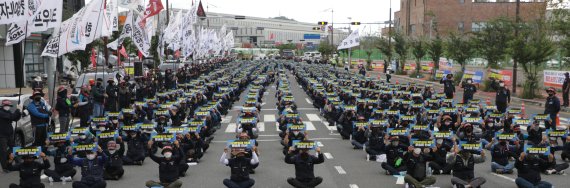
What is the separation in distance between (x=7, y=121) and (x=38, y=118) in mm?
1619

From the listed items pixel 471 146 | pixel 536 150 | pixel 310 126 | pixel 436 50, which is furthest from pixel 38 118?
pixel 436 50

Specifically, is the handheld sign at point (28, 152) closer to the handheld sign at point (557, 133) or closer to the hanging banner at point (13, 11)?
the hanging banner at point (13, 11)

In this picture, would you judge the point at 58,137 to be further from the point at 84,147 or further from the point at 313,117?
the point at 313,117

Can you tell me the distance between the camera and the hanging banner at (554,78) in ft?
119

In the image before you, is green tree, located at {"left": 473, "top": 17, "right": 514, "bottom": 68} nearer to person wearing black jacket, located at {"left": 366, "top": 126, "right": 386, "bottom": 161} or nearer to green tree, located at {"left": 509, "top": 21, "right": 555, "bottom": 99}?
green tree, located at {"left": 509, "top": 21, "right": 555, "bottom": 99}

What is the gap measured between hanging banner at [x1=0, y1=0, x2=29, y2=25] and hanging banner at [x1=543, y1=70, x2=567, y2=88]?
30784 mm

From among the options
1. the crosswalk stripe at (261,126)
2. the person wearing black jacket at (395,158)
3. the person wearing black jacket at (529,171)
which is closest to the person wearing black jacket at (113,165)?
the person wearing black jacket at (395,158)

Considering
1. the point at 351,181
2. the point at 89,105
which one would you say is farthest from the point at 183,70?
the point at 351,181

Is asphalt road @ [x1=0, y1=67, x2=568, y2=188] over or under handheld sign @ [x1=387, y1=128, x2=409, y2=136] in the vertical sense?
under

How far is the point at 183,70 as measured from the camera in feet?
144

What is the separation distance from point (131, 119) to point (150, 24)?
16328 mm

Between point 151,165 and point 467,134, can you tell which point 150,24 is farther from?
point 467,134

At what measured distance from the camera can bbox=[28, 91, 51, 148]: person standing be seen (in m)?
15.9

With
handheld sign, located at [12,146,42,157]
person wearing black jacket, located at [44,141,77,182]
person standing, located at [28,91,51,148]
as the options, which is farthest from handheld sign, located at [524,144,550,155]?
person standing, located at [28,91,51,148]
